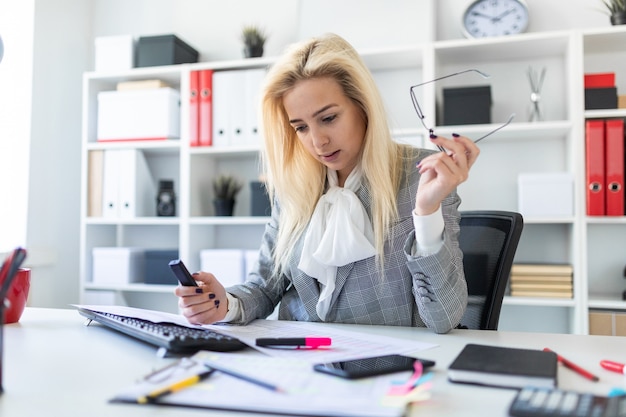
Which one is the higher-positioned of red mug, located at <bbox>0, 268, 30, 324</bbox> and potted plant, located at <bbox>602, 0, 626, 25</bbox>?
potted plant, located at <bbox>602, 0, 626, 25</bbox>

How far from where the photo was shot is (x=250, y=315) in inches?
49.2

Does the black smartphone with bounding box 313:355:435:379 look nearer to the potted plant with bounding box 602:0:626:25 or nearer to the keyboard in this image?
the keyboard

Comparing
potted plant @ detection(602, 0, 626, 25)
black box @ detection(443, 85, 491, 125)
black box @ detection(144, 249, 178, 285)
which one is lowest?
black box @ detection(144, 249, 178, 285)

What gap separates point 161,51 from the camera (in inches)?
116

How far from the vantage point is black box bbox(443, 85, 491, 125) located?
98.5 inches

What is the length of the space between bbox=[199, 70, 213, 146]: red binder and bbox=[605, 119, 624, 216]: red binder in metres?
1.75

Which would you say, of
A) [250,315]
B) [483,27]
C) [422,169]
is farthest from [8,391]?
[483,27]

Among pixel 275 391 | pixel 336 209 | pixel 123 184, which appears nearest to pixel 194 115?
pixel 123 184

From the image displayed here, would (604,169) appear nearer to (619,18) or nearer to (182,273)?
(619,18)

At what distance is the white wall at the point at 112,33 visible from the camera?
2.75 meters

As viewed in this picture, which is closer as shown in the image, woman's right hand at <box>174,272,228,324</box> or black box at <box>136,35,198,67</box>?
woman's right hand at <box>174,272,228,324</box>

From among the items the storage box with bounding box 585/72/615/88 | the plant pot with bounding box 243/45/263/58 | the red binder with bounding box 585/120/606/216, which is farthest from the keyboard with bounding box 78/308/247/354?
the storage box with bounding box 585/72/615/88

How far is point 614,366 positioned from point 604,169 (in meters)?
1.76

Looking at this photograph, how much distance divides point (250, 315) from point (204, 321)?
13 centimetres
